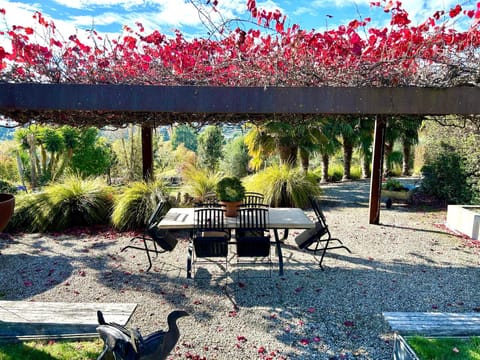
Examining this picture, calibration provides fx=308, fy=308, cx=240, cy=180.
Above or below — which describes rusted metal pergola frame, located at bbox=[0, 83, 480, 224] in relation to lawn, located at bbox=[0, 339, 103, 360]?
above

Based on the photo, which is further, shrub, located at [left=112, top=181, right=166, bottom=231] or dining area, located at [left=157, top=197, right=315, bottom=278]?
shrub, located at [left=112, top=181, right=166, bottom=231]

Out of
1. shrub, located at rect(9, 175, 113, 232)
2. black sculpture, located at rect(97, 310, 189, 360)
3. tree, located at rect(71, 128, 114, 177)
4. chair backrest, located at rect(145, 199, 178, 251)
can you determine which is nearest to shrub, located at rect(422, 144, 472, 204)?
chair backrest, located at rect(145, 199, 178, 251)

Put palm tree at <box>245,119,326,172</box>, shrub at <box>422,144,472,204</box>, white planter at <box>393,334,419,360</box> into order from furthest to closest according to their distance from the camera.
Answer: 1. palm tree at <box>245,119,326,172</box>
2. shrub at <box>422,144,472,204</box>
3. white planter at <box>393,334,419,360</box>

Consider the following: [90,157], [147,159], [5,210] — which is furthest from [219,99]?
[90,157]

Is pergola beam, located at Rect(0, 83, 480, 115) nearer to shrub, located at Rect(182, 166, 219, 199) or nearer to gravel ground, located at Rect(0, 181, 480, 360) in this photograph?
gravel ground, located at Rect(0, 181, 480, 360)

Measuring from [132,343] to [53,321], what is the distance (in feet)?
3.33

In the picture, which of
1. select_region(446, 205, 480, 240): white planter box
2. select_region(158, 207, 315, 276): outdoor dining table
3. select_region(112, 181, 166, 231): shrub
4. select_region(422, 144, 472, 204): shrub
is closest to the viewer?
select_region(158, 207, 315, 276): outdoor dining table

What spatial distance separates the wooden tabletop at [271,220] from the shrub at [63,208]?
2316 mm

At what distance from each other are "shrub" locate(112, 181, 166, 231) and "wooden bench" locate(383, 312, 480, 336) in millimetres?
4244

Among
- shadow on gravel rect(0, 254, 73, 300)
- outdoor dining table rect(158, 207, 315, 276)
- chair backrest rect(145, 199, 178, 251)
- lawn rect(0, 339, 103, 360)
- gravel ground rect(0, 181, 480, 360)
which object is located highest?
outdoor dining table rect(158, 207, 315, 276)

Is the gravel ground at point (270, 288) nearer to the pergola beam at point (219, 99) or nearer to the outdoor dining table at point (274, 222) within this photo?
the outdoor dining table at point (274, 222)

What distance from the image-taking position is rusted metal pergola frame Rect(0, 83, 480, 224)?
1.98 m

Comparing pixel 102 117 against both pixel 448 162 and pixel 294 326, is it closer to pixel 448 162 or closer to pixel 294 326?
pixel 294 326

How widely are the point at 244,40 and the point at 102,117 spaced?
1.67 meters
